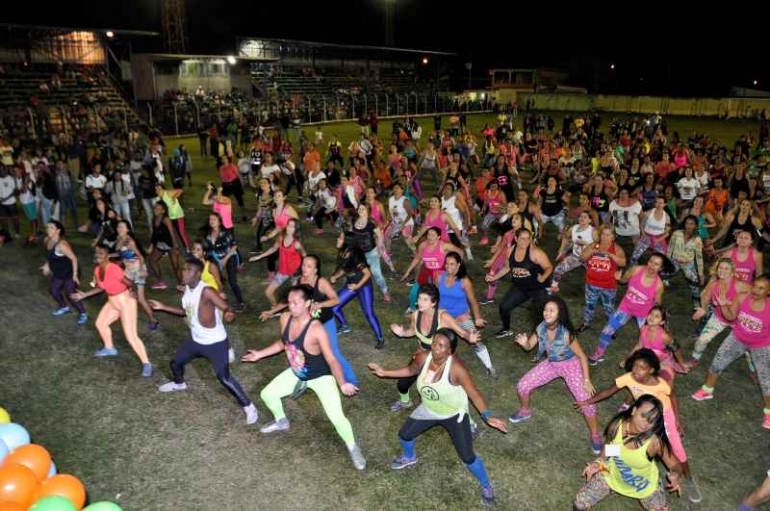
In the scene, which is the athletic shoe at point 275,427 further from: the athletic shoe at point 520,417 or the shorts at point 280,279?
the shorts at point 280,279

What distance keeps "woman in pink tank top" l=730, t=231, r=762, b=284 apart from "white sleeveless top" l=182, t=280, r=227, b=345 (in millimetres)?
6392

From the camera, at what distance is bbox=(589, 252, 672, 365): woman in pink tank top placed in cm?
673

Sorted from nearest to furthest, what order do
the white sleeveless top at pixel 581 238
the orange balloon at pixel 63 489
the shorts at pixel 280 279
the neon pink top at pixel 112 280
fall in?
the orange balloon at pixel 63 489 < the neon pink top at pixel 112 280 < the shorts at pixel 280 279 < the white sleeveless top at pixel 581 238

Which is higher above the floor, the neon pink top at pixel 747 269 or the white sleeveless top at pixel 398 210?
the white sleeveless top at pixel 398 210

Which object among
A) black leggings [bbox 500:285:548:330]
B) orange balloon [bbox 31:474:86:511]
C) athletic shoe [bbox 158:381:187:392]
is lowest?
athletic shoe [bbox 158:381:187:392]

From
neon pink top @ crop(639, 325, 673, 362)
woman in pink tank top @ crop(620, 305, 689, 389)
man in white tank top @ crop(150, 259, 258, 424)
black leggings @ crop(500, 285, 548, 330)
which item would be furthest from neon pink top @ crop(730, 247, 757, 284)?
man in white tank top @ crop(150, 259, 258, 424)

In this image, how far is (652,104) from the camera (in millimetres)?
53281

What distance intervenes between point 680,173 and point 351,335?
10508 mm

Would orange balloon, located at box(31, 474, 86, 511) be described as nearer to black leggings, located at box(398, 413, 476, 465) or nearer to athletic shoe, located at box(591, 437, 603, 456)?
black leggings, located at box(398, 413, 476, 465)

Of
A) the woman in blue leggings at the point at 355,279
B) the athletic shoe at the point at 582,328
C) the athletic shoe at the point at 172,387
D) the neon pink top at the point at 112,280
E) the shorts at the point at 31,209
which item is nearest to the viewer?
the athletic shoe at the point at 172,387

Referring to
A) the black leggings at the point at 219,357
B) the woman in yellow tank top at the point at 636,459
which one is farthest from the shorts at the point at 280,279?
the woman in yellow tank top at the point at 636,459

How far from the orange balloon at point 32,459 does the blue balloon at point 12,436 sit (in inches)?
7.2

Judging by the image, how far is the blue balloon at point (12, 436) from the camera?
4.91 meters

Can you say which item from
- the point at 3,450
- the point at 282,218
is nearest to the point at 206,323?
the point at 3,450
